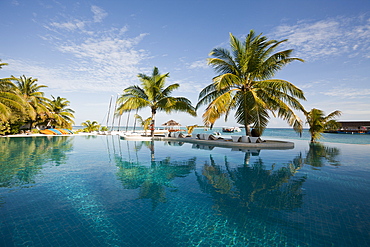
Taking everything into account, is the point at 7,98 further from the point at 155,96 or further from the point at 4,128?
the point at 155,96

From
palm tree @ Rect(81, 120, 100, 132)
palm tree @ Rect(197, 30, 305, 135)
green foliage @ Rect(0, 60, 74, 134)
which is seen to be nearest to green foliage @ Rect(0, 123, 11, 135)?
green foliage @ Rect(0, 60, 74, 134)

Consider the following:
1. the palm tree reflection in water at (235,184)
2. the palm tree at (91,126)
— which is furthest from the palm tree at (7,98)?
the palm tree reflection in water at (235,184)

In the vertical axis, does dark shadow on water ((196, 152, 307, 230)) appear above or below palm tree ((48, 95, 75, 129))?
below

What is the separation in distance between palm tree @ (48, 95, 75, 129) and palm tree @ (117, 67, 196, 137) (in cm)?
1886

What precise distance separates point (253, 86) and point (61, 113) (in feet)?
104

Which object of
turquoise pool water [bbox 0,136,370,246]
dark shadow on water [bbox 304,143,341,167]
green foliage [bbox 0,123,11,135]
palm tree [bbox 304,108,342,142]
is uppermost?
palm tree [bbox 304,108,342,142]

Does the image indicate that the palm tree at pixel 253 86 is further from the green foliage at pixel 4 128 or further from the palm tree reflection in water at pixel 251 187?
the green foliage at pixel 4 128

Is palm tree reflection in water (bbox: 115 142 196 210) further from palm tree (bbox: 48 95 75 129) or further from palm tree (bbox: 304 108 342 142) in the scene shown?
palm tree (bbox: 48 95 75 129)

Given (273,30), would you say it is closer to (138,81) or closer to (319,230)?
(138,81)

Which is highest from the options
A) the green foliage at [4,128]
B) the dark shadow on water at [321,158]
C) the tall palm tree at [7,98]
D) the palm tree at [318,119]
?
the tall palm tree at [7,98]

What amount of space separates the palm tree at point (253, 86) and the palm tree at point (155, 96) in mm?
3899

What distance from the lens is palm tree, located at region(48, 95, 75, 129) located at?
1160 inches

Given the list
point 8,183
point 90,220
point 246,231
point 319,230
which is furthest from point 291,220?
point 8,183

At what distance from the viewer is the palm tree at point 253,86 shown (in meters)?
11.9
